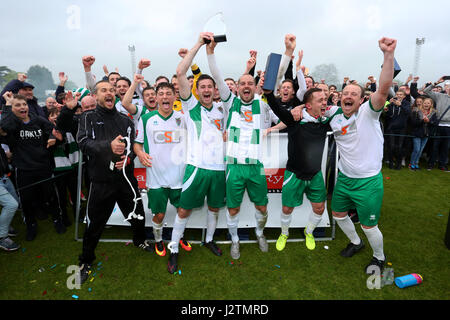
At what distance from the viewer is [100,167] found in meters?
3.12

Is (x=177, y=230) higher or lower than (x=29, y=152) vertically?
lower

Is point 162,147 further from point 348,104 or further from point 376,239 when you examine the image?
point 376,239

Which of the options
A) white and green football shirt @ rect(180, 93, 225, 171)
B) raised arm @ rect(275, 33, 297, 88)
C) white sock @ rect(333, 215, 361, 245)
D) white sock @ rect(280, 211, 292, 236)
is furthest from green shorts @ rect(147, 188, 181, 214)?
white sock @ rect(333, 215, 361, 245)

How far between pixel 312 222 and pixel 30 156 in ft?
15.6

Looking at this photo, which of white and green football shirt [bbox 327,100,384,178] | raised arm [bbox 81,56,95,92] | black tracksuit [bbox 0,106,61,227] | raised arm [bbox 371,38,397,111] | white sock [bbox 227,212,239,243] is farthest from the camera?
raised arm [bbox 81,56,95,92]

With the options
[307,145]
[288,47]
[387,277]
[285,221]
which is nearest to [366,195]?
[307,145]

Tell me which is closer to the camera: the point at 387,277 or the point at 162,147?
the point at 387,277

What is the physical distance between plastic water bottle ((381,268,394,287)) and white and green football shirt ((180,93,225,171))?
8.46 ft

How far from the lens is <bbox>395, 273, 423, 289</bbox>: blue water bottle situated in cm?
306

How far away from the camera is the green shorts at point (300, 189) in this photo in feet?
12.0

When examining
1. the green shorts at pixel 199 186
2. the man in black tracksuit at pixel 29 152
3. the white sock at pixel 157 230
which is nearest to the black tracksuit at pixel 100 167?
the white sock at pixel 157 230

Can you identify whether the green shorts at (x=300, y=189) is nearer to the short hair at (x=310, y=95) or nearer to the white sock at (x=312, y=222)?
the white sock at (x=312, y=222)

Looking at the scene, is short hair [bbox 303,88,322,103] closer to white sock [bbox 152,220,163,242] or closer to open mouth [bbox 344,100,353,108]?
open mouth [bbox 344,100,353,108]
